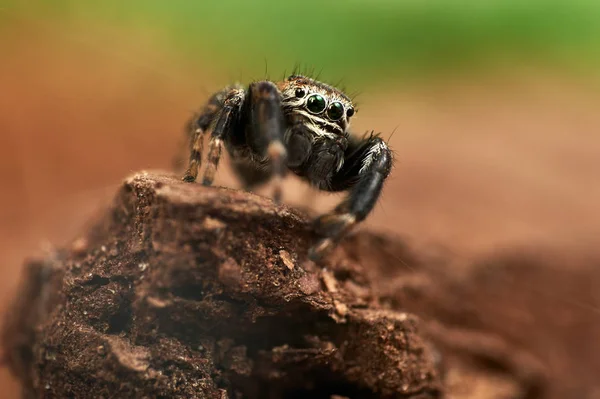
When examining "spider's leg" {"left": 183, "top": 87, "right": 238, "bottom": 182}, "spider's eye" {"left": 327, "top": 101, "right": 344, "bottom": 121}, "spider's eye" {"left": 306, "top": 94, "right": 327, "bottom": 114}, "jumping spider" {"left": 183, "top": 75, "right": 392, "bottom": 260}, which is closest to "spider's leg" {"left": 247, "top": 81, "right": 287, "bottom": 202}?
"jumping spider" {"left": 183, "top": 75, "right": 392, "bottom": 260}

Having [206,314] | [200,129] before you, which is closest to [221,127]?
[200,129]

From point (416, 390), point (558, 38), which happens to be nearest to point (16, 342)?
point (416, 390)

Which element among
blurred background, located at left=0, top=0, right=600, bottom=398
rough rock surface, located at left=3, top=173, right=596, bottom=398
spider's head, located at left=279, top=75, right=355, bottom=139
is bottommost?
rough rock surface, located at left=3, top=173, right=596, bottom=398

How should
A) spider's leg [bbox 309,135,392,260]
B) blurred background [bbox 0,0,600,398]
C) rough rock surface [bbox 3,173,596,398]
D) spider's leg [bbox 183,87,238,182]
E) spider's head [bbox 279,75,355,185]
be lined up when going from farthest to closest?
blurred background [bbox 0,0,600,398] < spider's head [bbox 279,75,355,185] < spider's leg [bbox 183,87,238,182] < spider's leg [bbox 309,135,392,260] < rough rock surface [bbox 3,173,596,398]

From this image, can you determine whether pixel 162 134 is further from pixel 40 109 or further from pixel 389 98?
pixel 389 98

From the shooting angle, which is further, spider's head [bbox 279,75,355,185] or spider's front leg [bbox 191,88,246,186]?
spider's head [bbox 279,75,355,185]

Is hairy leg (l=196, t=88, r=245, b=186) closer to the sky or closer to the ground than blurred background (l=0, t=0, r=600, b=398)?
closer to the ground

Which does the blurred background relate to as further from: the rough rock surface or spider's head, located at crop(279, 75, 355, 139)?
the rough rock surface

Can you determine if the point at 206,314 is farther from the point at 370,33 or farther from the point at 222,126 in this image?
the point at 370,33

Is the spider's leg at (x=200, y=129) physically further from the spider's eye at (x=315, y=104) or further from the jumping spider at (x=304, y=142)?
the spider's eye at (x=315, y=104)
